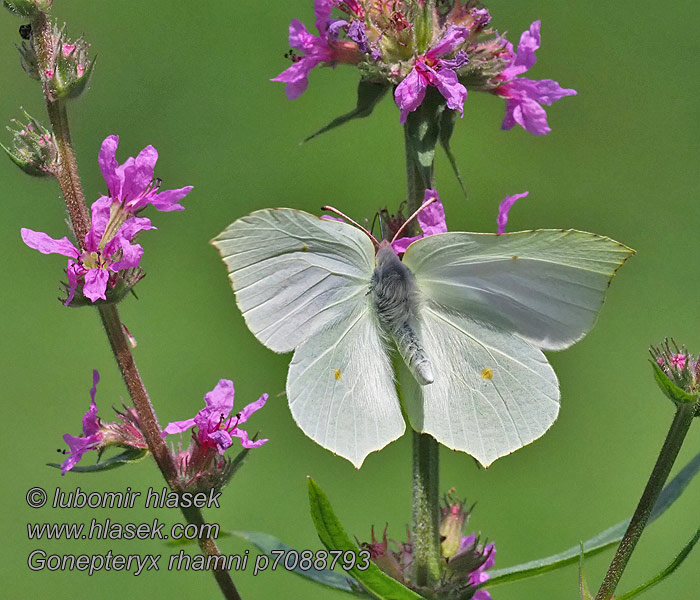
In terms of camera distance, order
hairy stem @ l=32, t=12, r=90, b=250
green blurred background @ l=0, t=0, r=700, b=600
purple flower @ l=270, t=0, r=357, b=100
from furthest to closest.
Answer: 1. green blurred background @ l=0, t=0, r=700, b=600
2. purple flower @ l=270, t=0, r=357, b=100
3. hairy stem @ l=32, t=12, r=90, b=250

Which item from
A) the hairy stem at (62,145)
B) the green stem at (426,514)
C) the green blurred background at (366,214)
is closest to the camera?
the hairy stem at (62,145)

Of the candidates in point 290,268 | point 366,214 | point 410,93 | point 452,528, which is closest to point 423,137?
point 410,93

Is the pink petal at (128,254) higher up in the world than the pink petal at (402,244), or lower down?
lower down

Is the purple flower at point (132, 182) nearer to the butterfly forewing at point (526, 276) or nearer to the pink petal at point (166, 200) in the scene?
the pink petal at point (166, 200)

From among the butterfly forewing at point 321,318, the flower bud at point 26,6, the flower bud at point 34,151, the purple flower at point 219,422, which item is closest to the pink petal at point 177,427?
the purple flower at point 219,422

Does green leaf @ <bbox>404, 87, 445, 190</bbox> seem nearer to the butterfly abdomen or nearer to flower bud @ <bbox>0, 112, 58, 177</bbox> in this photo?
the butterfly abdomen

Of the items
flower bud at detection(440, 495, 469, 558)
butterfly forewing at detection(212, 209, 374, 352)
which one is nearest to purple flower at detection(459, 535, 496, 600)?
flower bud at detection(440, 495, 469, 558)

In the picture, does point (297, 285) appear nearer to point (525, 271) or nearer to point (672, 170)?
point (525, 271)
